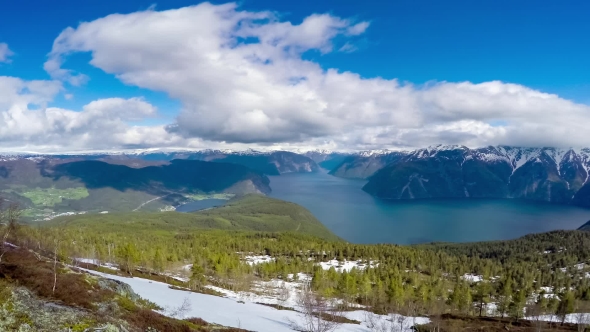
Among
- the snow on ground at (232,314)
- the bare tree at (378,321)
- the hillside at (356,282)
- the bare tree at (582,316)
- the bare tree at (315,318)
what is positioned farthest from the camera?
the bare tree at (582,316)

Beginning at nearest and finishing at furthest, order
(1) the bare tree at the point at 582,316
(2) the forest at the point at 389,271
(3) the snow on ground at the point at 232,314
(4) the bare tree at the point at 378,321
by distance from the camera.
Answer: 1. (3) the snow on ground at the point at 232,314
2. (4) the bare tree at the point at 378,321
3. (1) the bare tree at the point at 582,316
4. (2) the forest at the point at 389,271

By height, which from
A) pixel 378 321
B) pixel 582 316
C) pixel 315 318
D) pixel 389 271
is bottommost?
pixel 389 271

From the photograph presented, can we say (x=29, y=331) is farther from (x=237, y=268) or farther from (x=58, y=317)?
(x=237, y=268)

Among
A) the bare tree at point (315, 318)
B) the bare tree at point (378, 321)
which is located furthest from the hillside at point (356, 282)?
the bare tree at point (315, 318)

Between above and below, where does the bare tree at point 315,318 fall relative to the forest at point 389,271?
above

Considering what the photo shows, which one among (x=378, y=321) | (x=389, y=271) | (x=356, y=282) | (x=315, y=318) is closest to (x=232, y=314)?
(x=315, y=318)

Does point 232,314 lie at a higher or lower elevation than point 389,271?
higher

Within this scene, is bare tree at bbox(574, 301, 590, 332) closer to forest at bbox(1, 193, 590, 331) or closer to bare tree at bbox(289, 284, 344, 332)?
forest at bbox(1, 193, 590, 331)

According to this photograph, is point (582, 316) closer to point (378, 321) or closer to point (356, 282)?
point (378, 321)

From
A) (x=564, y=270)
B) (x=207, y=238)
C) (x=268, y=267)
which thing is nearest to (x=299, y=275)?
(x=268, y=267)

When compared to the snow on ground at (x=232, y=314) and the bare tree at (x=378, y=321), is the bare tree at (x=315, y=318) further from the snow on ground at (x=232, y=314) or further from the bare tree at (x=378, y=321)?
the bare tree at (x=378, y=321)

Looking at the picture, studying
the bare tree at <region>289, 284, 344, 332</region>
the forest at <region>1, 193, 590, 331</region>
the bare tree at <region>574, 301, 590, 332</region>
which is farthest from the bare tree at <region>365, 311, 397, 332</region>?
the bare tree at <region>574, 301, 590, 332</region>
